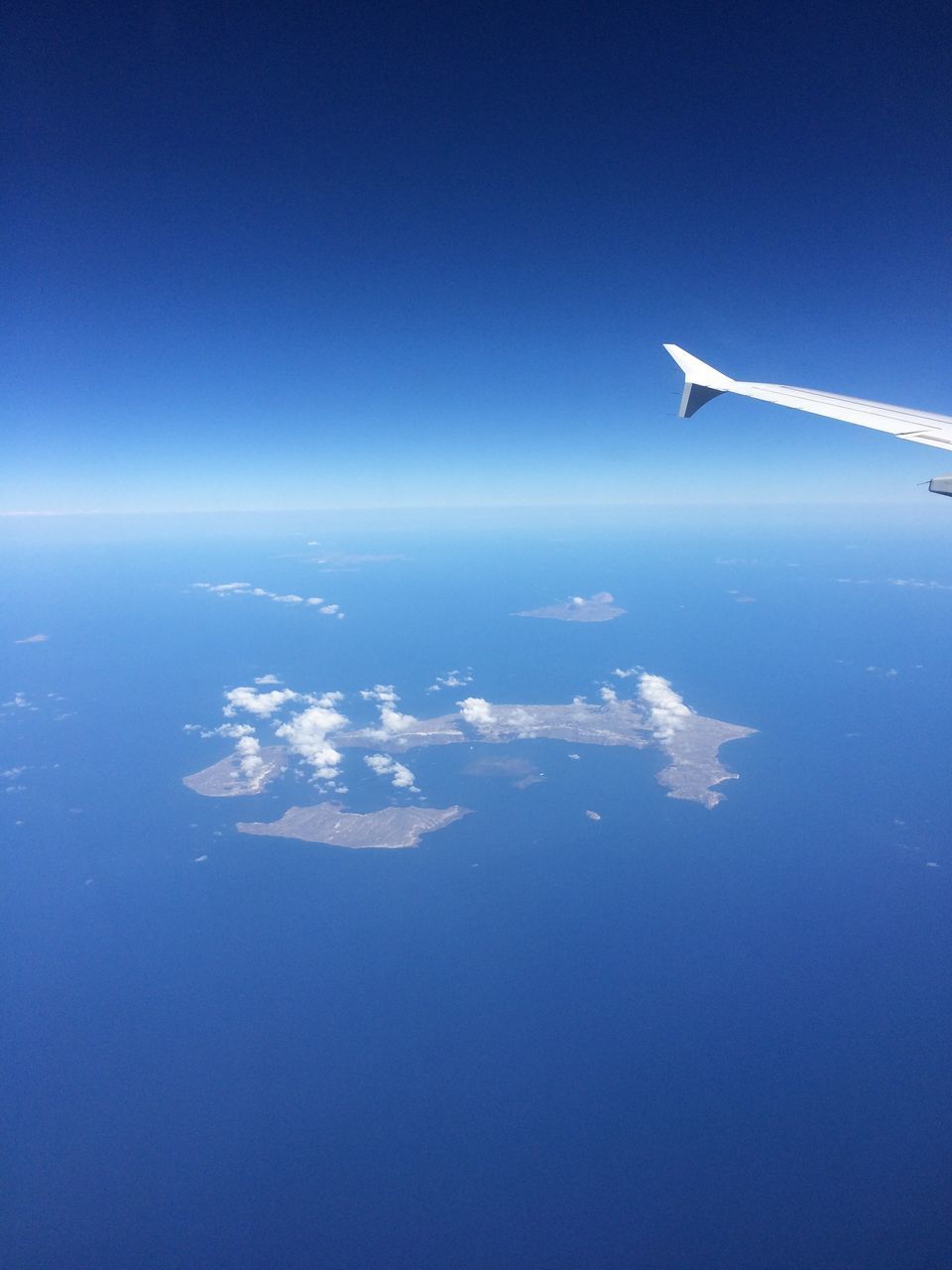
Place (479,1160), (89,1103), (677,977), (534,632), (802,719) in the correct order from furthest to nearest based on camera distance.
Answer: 1. (534,632)
2. (802,719)
3. (677,977)
4. (89,1103)
5. (479,1160)

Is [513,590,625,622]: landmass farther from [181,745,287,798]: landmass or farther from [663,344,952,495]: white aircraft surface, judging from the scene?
[663,344,952,495]: white aircraft surface

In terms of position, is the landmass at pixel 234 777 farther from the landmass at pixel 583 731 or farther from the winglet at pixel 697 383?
the winglet at pixel 697 383

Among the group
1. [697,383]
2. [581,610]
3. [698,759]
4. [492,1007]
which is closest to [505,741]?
[698,759]

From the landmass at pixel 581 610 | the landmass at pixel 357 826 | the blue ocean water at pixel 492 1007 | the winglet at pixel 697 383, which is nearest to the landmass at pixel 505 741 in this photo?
the landmass at pixel 357 826

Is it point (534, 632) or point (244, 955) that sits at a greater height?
point (534, 632)

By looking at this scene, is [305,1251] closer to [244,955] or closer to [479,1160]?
[479,1160]

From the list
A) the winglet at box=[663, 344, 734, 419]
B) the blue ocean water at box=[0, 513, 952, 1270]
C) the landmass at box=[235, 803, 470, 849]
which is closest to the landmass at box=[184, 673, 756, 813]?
the landmass at box=[235, 803, 470, 849]

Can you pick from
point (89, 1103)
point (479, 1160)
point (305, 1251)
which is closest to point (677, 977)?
point (479, 1160)

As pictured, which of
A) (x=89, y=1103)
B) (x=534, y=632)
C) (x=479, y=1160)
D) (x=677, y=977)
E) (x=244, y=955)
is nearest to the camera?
(x=479, y=1160)
